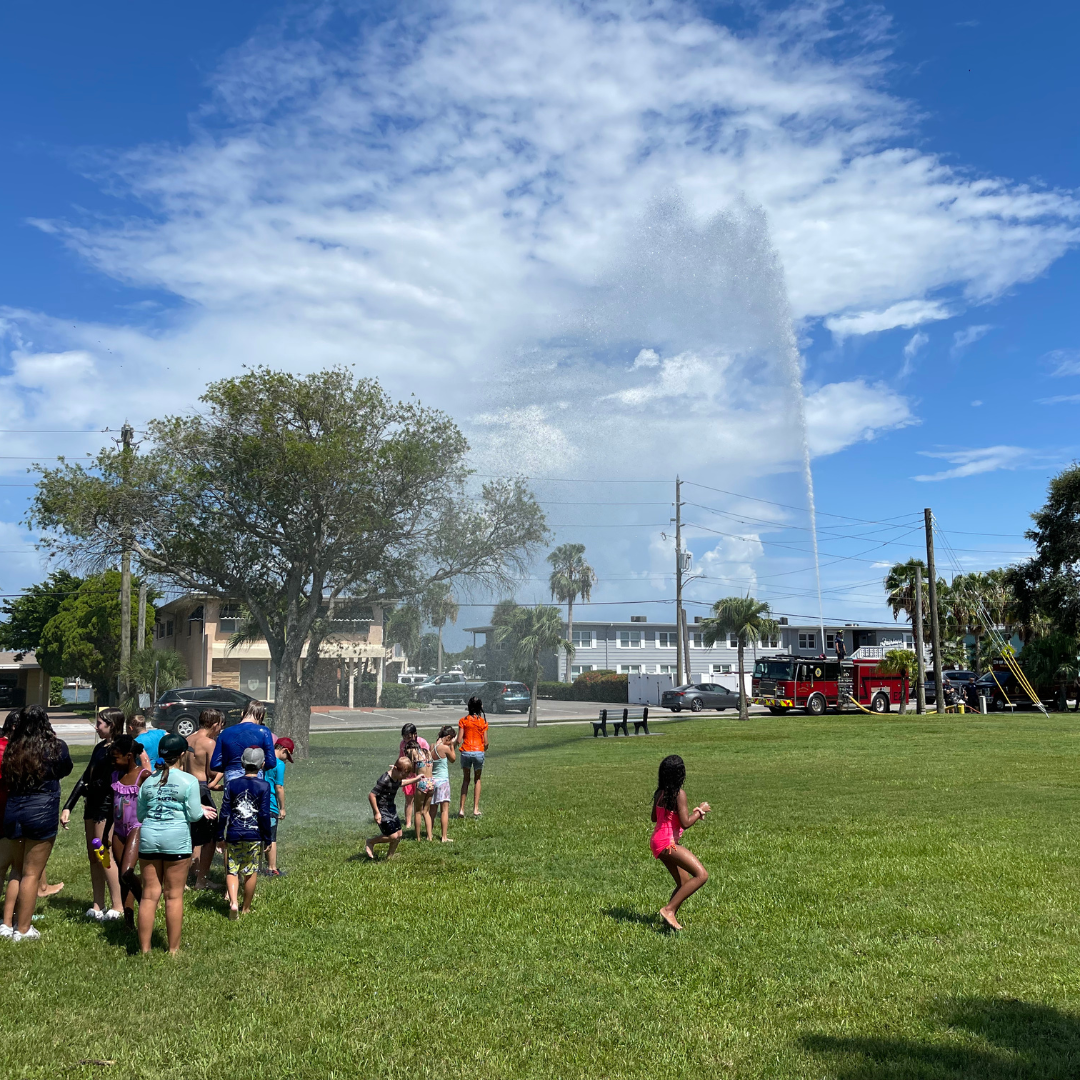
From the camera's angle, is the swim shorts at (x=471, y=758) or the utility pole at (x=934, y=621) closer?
the swim shorts at (x=471, y=758)

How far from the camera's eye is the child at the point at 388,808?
11039 mm

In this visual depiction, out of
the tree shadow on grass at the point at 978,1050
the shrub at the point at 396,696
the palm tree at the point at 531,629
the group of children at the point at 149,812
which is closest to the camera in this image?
the tree shadow on grass at the point at 978,1050

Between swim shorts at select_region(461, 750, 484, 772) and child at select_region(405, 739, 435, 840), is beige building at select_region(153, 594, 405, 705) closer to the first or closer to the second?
swim shorts at select_region(461, 750, 484, 772)

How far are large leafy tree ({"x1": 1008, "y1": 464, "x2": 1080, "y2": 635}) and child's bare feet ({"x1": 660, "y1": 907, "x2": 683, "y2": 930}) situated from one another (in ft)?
173

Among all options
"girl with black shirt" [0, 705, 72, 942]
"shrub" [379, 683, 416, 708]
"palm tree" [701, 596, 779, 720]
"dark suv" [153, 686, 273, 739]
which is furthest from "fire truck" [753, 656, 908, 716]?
"girl with black shirt" [0, 705, 72, 942]

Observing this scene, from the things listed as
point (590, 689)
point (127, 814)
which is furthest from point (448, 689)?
point (127, 814)

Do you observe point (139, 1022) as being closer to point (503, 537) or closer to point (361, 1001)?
point (361, 1001)

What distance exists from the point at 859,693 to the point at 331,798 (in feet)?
126

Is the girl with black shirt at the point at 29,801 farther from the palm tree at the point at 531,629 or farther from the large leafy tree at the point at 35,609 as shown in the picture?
the large leafy tree at the point at 35,609

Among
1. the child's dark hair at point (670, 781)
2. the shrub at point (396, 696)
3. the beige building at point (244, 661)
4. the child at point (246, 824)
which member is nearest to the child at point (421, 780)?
the child at point (246, 824)

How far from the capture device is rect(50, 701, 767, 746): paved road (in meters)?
38.5

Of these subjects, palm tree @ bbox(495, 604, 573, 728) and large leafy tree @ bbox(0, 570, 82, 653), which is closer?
palm tree @ bbox(495, 604, 573, 728)

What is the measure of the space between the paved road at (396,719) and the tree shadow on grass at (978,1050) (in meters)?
26.9

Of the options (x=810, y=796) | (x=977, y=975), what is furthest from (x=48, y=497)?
(x=977, y=975)
